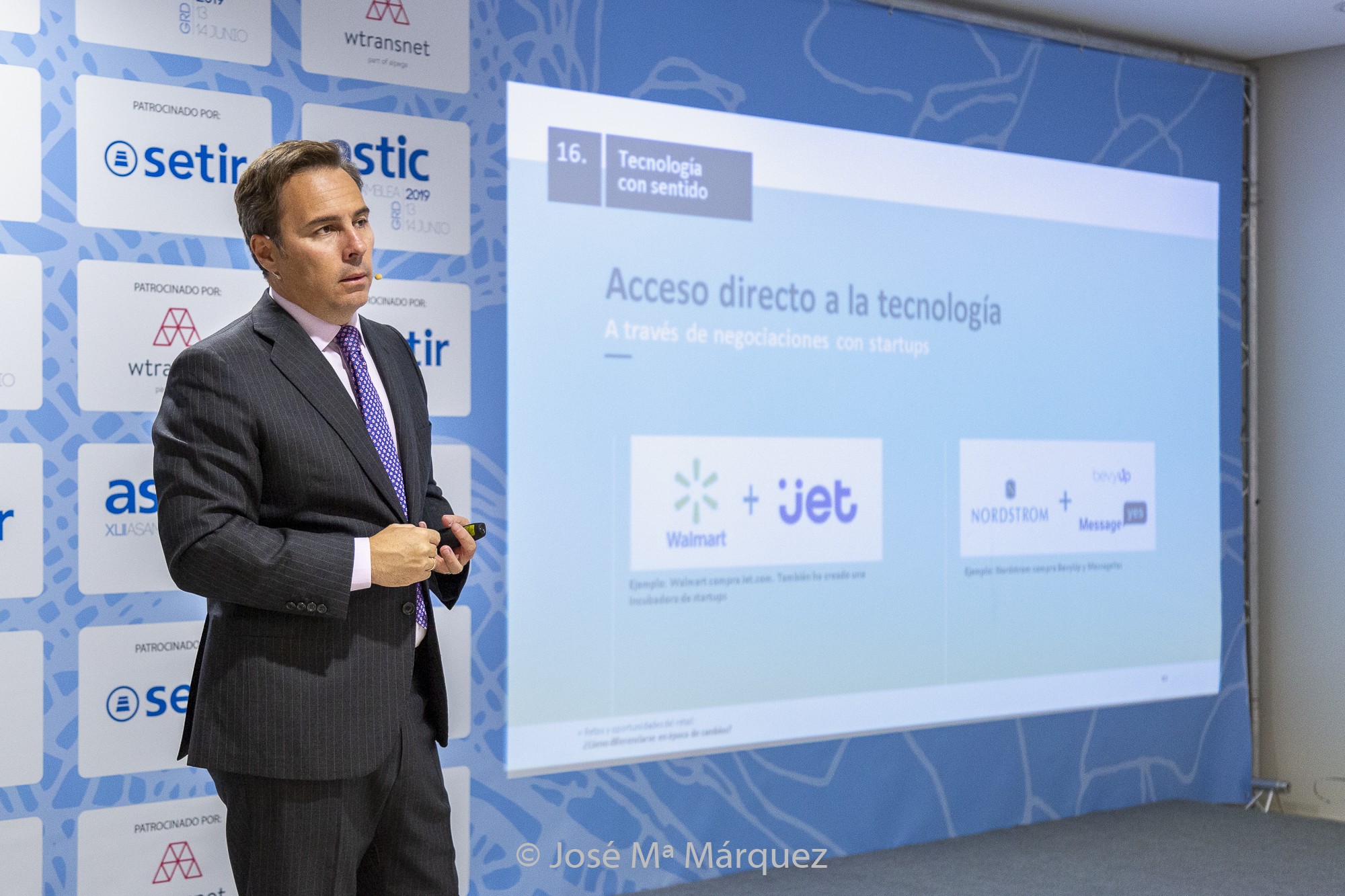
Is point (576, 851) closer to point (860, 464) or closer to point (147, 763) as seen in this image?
point (147, 763)

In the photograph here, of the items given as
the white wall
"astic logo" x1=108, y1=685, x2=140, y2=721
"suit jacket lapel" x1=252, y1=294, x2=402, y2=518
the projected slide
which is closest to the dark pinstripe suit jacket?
"suit jacket lapel" x1=252, y1=294, x2=402, y2=518

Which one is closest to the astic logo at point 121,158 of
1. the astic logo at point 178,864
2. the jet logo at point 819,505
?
the astic logo at point 178,864

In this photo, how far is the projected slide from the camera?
3.20 meters

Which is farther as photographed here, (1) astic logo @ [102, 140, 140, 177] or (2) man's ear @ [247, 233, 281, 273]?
(1) astic logo @ [102, 140, 140, 177]

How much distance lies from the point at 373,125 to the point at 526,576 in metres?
1.17

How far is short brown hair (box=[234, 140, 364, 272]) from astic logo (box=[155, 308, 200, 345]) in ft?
3.18

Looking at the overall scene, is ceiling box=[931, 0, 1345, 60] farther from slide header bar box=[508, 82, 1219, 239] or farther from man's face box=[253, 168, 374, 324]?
man's face box=[253, 168, 374, 324]

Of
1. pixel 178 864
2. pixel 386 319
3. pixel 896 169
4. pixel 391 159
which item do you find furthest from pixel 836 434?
pixel 178 864

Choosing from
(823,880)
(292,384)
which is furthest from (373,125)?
(823,880)

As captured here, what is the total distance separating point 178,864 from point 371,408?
1.45 meters

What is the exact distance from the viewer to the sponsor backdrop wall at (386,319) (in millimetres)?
2582

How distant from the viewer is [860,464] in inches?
143

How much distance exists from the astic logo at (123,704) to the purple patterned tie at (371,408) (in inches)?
43.8

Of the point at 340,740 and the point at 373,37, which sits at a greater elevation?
the point at 373,37
